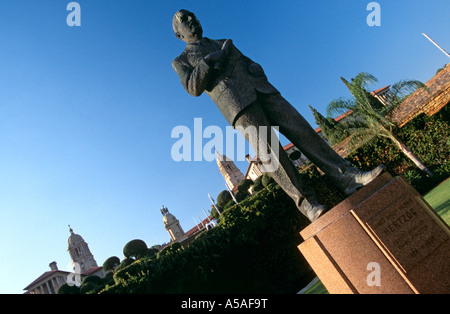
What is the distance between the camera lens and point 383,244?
224 cm

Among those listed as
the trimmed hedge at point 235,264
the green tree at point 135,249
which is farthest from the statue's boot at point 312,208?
the green tree at point 135,249

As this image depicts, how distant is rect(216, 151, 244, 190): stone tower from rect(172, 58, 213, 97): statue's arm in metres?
66.6

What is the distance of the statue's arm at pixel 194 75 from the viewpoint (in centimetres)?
338

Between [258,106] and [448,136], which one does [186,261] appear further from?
[448,136]

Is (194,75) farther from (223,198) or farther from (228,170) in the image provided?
(228,170)

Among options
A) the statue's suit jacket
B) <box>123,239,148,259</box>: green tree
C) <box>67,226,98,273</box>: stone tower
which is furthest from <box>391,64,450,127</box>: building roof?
<box>67,226,98,273</box>: stone tower

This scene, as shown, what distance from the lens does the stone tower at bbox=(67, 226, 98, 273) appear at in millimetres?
63688

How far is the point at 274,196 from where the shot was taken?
8.70 metres

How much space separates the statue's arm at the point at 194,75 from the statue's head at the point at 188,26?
0.52 metres

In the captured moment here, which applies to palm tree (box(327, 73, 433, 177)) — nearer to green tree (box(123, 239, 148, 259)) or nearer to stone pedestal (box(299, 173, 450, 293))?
stone pedestal (box(299, 173, 450, 293))

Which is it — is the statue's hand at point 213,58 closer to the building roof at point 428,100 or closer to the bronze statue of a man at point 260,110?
the bronze statue of a man at point 260,110

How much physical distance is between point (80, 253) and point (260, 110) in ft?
250

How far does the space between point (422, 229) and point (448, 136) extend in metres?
10.3
